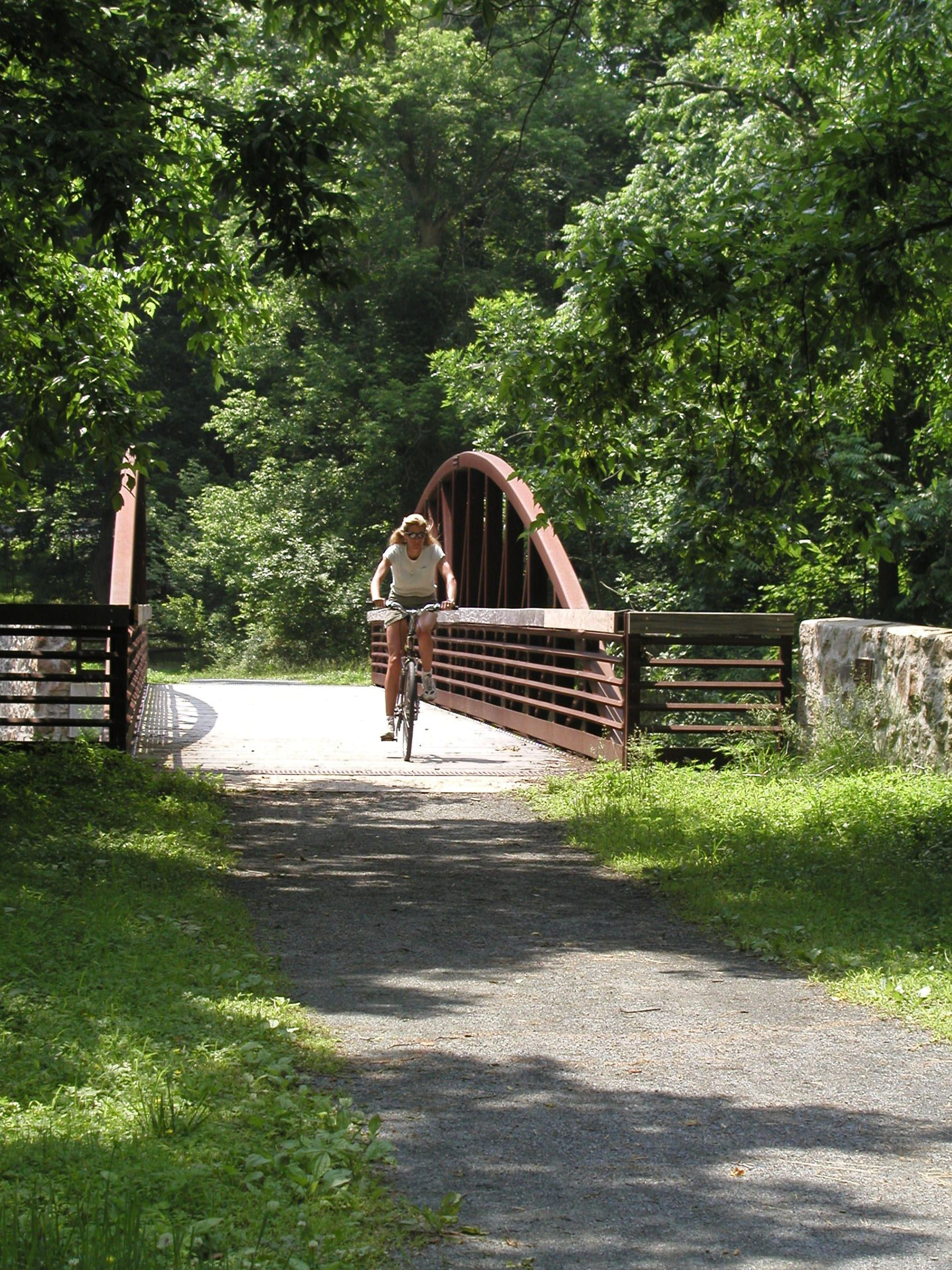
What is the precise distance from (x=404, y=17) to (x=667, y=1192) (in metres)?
8.76

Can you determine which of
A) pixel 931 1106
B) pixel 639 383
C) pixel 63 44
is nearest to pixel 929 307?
pixel 639 383

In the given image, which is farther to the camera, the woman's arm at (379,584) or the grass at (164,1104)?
the woman's arm at (379,584)

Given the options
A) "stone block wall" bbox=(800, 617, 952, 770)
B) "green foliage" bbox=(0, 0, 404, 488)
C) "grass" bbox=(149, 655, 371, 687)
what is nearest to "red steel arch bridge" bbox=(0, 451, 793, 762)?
"stone block wall" bbox=(800, 617, 952, 770)

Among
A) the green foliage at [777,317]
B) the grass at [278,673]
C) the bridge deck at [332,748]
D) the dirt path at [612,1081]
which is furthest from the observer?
the grass at [278,673]

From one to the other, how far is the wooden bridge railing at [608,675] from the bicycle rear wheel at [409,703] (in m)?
1.27

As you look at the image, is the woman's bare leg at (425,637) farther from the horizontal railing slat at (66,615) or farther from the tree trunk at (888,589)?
the tree trunk at (888,589)

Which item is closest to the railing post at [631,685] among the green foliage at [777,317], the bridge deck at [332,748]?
the green foliage at [777,317]

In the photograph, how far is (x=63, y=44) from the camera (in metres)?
7.80

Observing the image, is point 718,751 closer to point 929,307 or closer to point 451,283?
point 929,307

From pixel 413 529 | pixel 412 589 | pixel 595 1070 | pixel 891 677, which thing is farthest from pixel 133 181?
pixel 891 677

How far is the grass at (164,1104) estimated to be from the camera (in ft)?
8.96

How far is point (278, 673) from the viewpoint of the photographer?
37.6 metres

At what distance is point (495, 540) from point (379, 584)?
879 centimetres

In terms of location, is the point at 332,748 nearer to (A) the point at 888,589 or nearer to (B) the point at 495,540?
(B) the point at 495,540
